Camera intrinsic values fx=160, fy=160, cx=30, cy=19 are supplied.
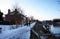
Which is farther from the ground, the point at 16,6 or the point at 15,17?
the point at 16,6

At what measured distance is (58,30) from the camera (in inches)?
298

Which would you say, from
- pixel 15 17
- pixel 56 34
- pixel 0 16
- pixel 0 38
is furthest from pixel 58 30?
pixel 15 17

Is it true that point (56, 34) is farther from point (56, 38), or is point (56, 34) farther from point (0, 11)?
point (0, 11)

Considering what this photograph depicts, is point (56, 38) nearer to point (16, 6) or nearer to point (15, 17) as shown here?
point (16, 6)

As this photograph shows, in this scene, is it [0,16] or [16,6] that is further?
[16,6]

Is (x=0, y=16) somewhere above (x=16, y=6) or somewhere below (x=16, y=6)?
below

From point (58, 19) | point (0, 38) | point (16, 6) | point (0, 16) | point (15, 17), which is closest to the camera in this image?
point (0, 38)

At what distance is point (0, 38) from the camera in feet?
9.05

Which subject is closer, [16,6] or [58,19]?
[58,19]

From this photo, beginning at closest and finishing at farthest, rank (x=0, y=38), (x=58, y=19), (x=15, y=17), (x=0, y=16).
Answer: (x=0, y=38), (x=58, y=19), (x=0, y=16), (x=15, y=17)

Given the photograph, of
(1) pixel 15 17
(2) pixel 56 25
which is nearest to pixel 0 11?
(1) pixel 15 17

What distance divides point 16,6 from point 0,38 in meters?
25.6

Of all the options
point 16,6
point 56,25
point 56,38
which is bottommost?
point 56,38

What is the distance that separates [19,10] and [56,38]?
2348 cm
